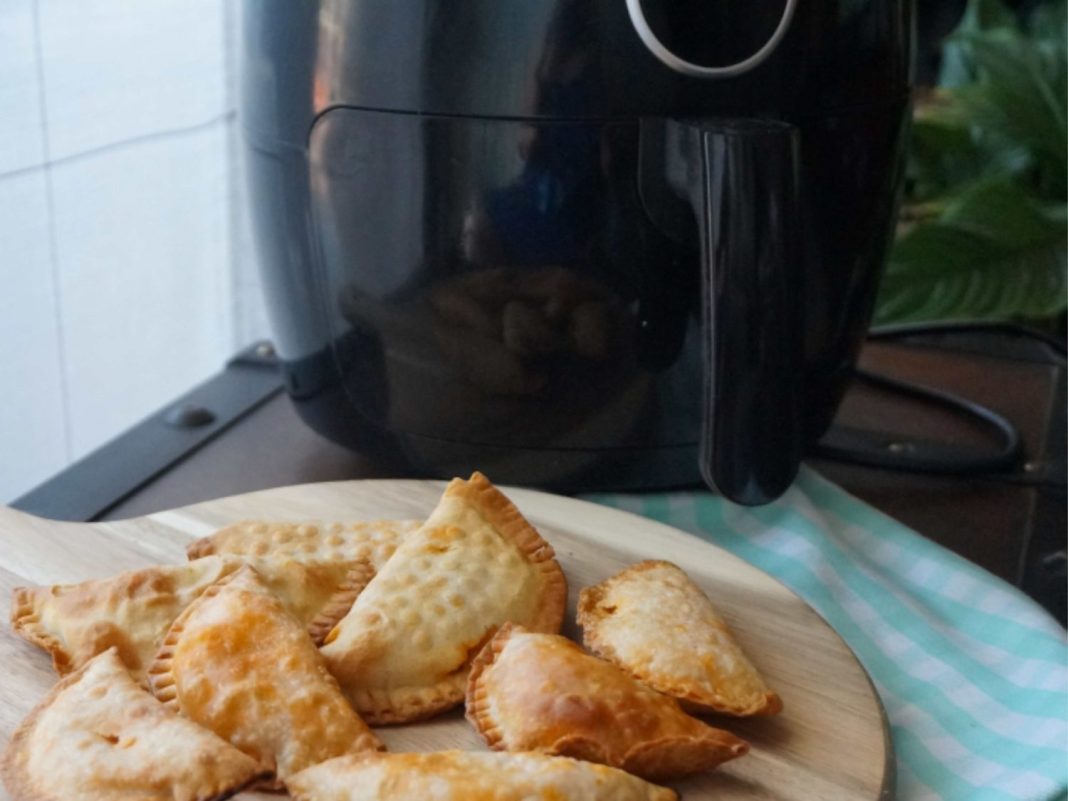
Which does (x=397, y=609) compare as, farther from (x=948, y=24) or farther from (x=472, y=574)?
(x=948, y=24)

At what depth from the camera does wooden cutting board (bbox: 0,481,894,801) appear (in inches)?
17.5

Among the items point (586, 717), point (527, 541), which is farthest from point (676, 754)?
point (527, 541)

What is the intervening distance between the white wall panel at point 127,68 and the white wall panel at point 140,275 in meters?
0.02

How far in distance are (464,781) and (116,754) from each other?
123 mm

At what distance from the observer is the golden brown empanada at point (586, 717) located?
0.42 meters

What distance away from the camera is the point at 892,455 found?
0.77m

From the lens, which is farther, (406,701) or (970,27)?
(970,27)

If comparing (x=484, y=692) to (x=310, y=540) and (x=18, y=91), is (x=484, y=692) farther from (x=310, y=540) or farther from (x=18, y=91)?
(x=18, y=91)

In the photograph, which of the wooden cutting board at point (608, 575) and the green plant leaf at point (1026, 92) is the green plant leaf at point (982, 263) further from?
the wooden cutting board at point (608, 575)

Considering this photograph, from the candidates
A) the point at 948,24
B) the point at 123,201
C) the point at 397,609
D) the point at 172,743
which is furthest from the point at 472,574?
the point at 948,24

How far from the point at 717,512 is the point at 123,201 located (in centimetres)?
59

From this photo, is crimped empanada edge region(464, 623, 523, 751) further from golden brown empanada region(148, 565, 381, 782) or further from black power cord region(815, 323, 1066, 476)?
black power cord region(815, 323, 1066, 476)

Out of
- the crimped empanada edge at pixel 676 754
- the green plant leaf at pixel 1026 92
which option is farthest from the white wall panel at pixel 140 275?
the green plant leaf at pixel 1026 92

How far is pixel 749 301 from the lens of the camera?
53 centimetres
